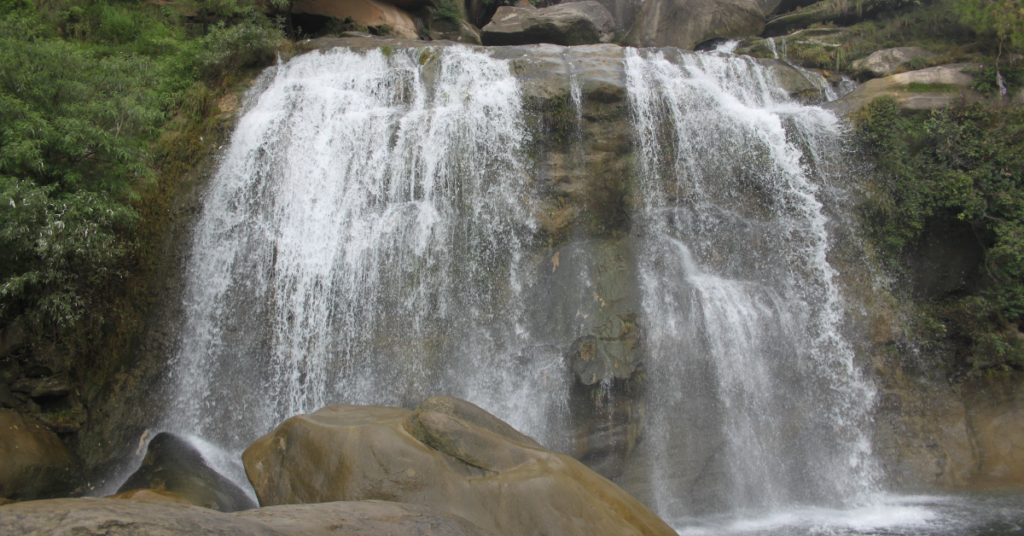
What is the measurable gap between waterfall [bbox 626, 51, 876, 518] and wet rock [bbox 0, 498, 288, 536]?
7678 mm

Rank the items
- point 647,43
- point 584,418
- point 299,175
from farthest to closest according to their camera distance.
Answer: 1. point 647,43
2. point 299,175
3. point 584,418

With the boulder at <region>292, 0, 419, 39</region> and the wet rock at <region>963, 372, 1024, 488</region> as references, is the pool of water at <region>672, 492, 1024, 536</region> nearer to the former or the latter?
the wet rock at <region>963, 372, 1024, 488</region>

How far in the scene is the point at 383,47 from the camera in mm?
12719

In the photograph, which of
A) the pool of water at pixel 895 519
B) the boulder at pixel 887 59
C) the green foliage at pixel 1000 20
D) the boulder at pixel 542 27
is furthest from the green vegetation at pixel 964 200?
→ the boulder at pixel 542 27

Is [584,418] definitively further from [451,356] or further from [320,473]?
[320,473]

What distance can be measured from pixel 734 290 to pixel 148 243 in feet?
36.1

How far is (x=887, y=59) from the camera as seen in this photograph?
12.9 metres

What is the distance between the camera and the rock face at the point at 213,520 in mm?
2232

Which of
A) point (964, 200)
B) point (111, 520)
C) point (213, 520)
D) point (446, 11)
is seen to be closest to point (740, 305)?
point (964, 200)

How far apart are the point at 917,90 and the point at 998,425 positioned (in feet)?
22.4

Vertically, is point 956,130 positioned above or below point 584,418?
above

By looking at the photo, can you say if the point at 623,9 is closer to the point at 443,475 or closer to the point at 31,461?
the point at 443,475

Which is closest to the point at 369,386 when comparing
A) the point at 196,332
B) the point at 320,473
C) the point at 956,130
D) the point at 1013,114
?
the point at 196,332

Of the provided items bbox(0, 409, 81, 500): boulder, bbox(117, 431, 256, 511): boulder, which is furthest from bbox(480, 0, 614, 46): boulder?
bbox(0, 409, 81, 500): boulder
